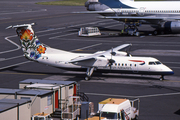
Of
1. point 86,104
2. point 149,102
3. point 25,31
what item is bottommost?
point 149,102

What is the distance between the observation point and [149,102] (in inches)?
1246

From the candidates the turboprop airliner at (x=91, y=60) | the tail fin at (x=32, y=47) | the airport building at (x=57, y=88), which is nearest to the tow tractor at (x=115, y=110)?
the airport building at (x=57, y=88)

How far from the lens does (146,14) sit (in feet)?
253

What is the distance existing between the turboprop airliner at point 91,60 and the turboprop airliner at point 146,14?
3376 centimetres

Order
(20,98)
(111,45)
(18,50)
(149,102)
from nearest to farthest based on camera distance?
(20,98) < (149,102) < (18,50) < (111,45)

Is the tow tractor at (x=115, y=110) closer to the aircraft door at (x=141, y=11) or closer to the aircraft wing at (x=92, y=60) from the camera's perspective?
the aircraft wing at (x=92, y=60)

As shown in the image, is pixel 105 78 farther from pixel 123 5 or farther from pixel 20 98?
pixel 123 5

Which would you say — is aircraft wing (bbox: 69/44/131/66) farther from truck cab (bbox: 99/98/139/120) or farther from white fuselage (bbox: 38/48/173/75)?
truck cab (bbox: 99/98/139/120)

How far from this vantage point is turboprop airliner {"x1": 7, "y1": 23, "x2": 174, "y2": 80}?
3928 cm

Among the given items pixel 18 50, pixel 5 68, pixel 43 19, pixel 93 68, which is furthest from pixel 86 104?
pixel 43 19

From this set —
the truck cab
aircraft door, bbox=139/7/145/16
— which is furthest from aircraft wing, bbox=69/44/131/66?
aircraft door, bbox=139/7/145/16

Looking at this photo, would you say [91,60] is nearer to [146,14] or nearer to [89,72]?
[89,72]

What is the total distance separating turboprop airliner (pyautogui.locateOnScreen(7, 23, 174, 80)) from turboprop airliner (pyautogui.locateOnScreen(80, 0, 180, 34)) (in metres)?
33.8

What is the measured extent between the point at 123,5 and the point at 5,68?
40.2m
